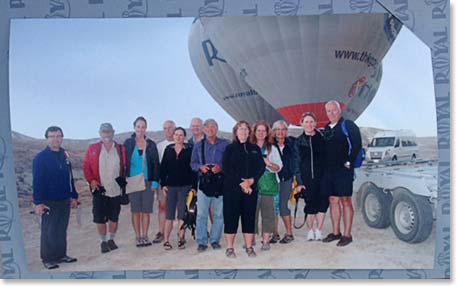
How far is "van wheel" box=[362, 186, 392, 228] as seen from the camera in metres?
3.37

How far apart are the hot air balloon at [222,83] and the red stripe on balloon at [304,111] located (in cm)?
6

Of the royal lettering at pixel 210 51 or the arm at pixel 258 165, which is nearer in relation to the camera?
the arm at pixel 258 165

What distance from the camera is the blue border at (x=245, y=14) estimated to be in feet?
11.0

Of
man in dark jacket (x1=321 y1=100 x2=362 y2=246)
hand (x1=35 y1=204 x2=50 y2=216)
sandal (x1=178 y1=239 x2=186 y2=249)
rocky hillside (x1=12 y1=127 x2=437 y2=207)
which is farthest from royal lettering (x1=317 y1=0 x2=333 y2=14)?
hand (x1=35 y1=204 x2=50 y2=216)

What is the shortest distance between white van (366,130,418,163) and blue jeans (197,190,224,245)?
1145 millimetres

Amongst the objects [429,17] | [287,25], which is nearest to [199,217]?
[287,25]

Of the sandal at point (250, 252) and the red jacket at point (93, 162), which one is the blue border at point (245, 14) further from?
the red jacket at point (93, 162)

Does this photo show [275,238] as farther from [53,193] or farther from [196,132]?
[53,193]

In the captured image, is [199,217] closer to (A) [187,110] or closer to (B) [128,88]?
(A) [187,110]

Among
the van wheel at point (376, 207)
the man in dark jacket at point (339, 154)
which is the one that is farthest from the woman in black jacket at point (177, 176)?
the van wheel at point (376, 207)

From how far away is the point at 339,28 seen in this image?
340cm

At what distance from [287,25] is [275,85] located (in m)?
0.44

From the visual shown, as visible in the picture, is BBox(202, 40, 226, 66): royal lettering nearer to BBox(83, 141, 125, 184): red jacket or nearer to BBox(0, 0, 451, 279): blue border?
BBox(0, 0, 451, 279): blue border

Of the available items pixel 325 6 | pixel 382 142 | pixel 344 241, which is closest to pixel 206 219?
pixel 344 241
